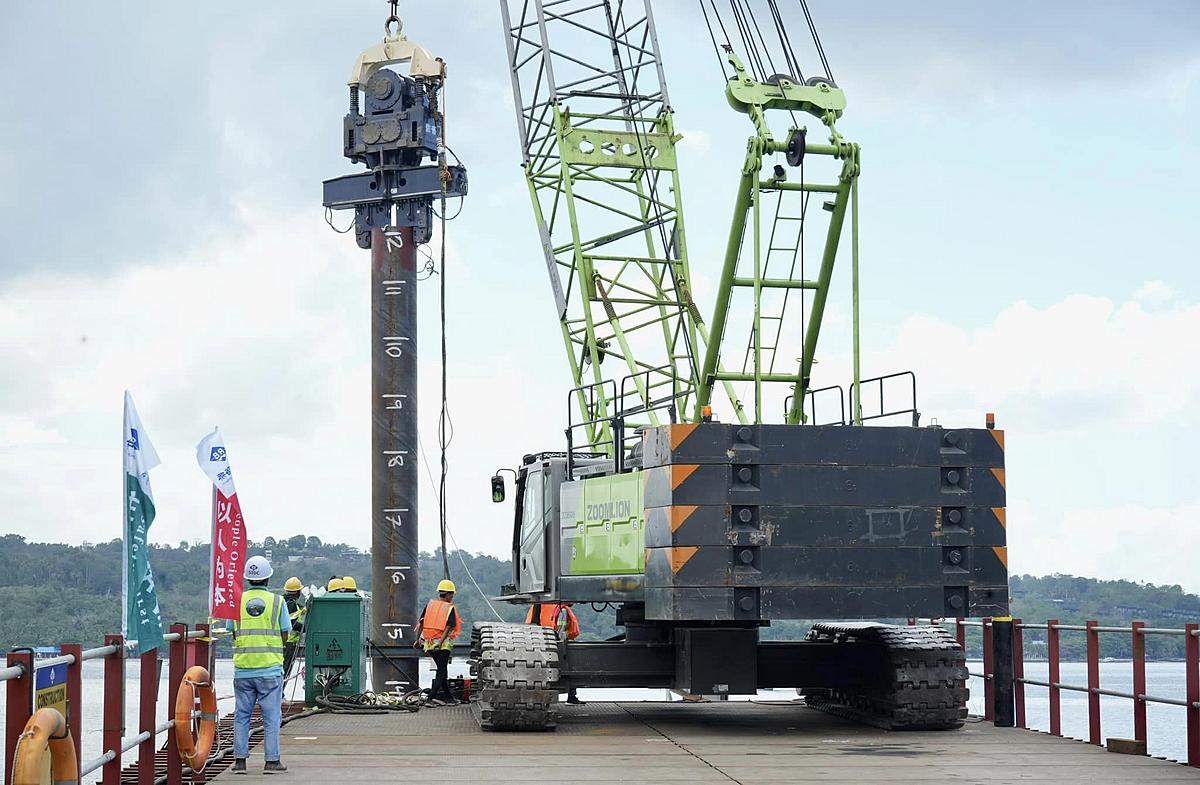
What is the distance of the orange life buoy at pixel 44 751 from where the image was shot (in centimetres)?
820

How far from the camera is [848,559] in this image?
16.2 m

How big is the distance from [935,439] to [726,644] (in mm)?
3229

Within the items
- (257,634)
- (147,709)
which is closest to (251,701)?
(257,634)

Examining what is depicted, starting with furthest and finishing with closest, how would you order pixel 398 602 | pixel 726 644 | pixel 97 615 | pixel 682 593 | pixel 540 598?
pixel 97 615 → pixel 398 602 → pixel 540 598 → pixel 726 644 → pixel 682 593

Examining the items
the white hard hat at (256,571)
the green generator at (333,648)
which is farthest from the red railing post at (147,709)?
the green generator at (333,648)

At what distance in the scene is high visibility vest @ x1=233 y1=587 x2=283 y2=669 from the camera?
13984 mm

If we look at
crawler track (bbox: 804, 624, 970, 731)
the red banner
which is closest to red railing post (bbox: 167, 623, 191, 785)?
the red banner

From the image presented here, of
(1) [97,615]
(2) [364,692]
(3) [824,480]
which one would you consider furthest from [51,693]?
(1) [97,615]

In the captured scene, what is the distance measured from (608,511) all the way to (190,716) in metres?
6.26

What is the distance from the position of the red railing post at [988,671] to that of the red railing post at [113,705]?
11.1 metres

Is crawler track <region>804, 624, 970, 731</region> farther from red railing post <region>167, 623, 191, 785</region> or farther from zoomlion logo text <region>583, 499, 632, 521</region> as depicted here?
red railing post <region>167, 623, 191, 785</region>

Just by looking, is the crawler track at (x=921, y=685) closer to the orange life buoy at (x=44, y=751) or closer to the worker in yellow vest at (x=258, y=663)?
the worker in yellow vest at (x=258, y=663)

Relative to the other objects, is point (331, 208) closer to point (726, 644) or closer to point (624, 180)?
point (624, 180)

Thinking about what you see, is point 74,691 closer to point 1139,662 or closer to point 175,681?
point 175,681
